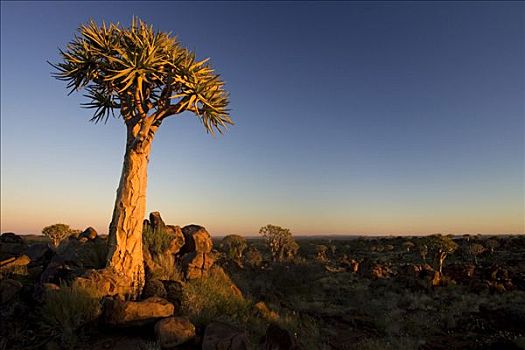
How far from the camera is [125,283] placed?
8.40 meters

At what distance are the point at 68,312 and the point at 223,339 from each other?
122 inches

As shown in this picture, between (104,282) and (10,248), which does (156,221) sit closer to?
(104,282)

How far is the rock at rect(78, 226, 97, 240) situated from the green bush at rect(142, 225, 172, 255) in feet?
10.9

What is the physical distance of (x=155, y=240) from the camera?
1188cm

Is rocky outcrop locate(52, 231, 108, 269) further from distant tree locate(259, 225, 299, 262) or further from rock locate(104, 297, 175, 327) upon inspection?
distant tree locate(259, 225, 299, 262)

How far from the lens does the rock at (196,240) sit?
13695 mm

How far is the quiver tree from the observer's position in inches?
337

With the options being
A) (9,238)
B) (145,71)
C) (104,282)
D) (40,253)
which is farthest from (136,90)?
(9,238)

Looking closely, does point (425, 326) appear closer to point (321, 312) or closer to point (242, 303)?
point (321, 312)

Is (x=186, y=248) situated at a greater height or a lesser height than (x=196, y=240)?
lesser

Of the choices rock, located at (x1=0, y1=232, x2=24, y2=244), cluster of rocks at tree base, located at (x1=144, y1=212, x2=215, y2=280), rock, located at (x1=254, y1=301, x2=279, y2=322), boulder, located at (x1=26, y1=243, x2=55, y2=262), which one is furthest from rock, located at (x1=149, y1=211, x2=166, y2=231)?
rock, located at (x1=0, y1=232, x2=24, y2=244)

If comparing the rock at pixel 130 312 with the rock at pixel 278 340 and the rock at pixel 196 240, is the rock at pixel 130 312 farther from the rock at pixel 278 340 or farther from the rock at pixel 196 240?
the rock at pixel 196 240

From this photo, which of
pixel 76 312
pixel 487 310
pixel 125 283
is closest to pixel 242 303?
pixel 125 283

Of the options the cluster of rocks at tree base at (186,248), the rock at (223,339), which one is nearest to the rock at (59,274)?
the cluster of rocks at tree base at (186,248)
